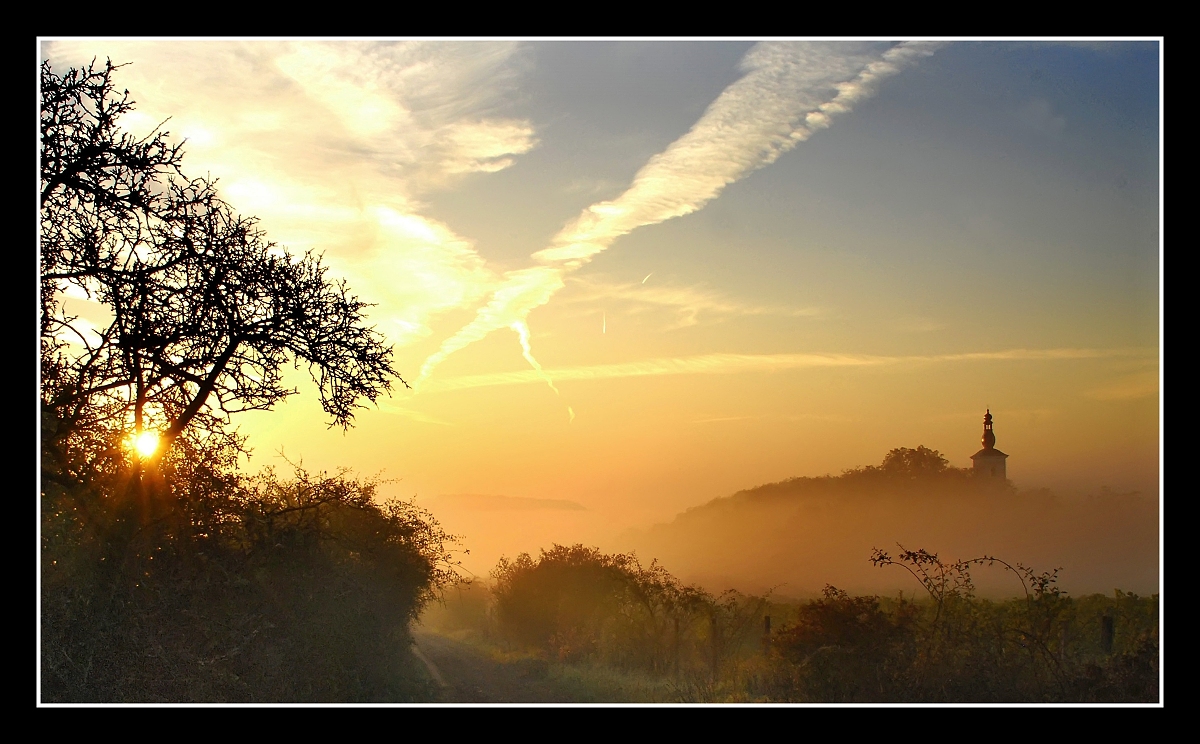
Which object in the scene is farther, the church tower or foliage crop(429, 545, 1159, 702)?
the church tower

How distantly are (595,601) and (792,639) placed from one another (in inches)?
169

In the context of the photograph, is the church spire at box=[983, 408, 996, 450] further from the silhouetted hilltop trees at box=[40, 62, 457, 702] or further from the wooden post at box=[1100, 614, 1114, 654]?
the silhouetted hilltop trees at box=[40, 62, 457, 702]

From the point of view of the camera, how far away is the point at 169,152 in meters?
8.18

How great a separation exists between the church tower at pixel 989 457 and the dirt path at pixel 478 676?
6.66 m

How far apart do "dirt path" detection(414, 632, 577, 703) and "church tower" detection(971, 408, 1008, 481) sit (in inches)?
262

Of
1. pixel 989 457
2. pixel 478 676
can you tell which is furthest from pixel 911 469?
pixel 478 676

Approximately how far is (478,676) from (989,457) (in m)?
8.11

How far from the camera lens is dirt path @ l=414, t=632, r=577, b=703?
10.1 meters

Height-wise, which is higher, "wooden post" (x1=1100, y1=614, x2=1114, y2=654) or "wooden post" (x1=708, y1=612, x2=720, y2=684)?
"wooden post" (x1=1100, y1=614, x2=1114, y2=654)

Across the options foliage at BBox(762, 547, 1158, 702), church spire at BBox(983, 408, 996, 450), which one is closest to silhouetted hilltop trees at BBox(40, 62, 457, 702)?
foliage at BBox(762, 547, 1158, 702)
